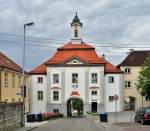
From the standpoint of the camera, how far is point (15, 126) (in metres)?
38.1

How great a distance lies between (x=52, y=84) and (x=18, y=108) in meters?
53.2

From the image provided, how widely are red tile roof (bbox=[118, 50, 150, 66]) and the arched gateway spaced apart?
12378 millimetres

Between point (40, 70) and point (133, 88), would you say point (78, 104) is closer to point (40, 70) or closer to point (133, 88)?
point (40, 70)

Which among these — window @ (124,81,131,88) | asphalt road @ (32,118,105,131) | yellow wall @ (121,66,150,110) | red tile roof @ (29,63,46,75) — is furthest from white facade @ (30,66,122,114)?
asphalt road @ (32,118,105,131)

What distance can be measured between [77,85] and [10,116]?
2272 inches

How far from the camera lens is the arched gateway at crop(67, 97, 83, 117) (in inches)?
3700

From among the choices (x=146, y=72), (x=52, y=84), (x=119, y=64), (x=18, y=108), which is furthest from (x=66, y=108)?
(x=18, y=108)

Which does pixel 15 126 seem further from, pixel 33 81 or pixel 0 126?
pixel 33 81

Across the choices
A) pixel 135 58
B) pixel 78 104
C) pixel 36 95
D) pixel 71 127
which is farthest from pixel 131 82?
pixel 71 127

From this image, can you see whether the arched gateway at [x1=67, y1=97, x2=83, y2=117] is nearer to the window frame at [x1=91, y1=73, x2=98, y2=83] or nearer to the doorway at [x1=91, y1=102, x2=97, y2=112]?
the doorway at [x1=91, y1=102, x2=97, y2=112]

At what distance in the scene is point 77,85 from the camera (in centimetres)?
9262

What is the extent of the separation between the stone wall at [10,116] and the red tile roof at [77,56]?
170ft

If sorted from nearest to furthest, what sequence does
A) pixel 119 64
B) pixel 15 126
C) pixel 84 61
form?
pixel 15 126 → pixel 84 61 → pixel 119 64

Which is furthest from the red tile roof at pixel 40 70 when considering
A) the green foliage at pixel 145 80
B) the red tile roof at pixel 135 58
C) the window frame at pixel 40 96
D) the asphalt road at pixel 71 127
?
the asphalt road at pixel 71 127
